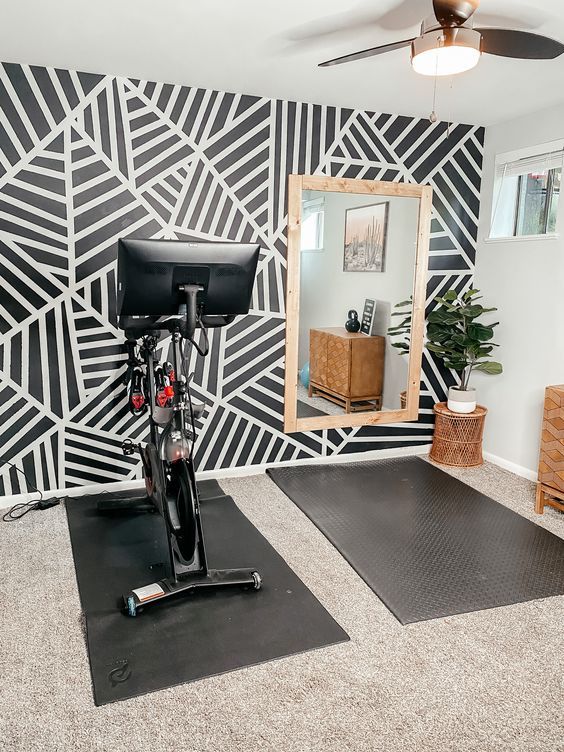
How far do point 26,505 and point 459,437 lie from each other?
2.88 metres

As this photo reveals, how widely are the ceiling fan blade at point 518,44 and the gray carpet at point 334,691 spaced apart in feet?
7.22

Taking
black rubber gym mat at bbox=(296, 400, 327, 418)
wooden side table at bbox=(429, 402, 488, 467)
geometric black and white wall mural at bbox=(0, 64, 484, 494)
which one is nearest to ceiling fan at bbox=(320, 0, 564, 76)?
geometric black and white wall mural at bbox=(0, 64, 484, 494)

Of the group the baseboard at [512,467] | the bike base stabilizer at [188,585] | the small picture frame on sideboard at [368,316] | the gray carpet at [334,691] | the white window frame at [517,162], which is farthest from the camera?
the small picture frame on sideboard at [368,316]

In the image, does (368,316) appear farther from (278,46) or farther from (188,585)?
(188,585)

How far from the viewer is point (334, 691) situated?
199 centimetres

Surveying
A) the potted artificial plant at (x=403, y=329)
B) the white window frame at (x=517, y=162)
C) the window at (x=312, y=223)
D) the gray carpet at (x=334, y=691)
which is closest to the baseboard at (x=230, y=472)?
the potted artificial plant at (x=403, y=329)

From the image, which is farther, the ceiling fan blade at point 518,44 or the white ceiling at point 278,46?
the white ceiling at point 278,46

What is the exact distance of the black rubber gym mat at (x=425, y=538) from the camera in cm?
261

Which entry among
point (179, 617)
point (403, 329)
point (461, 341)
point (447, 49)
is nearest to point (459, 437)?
point (461, 341)

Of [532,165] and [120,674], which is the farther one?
[532,165]

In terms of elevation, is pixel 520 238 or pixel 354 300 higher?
pixel 520 238

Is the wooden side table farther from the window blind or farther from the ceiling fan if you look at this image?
the ceiling fan

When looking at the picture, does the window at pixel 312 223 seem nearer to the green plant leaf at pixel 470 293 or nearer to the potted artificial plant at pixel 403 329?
the potted artificial plant at pixel 403 329

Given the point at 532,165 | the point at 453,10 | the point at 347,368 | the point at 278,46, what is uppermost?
the point at 278,46
